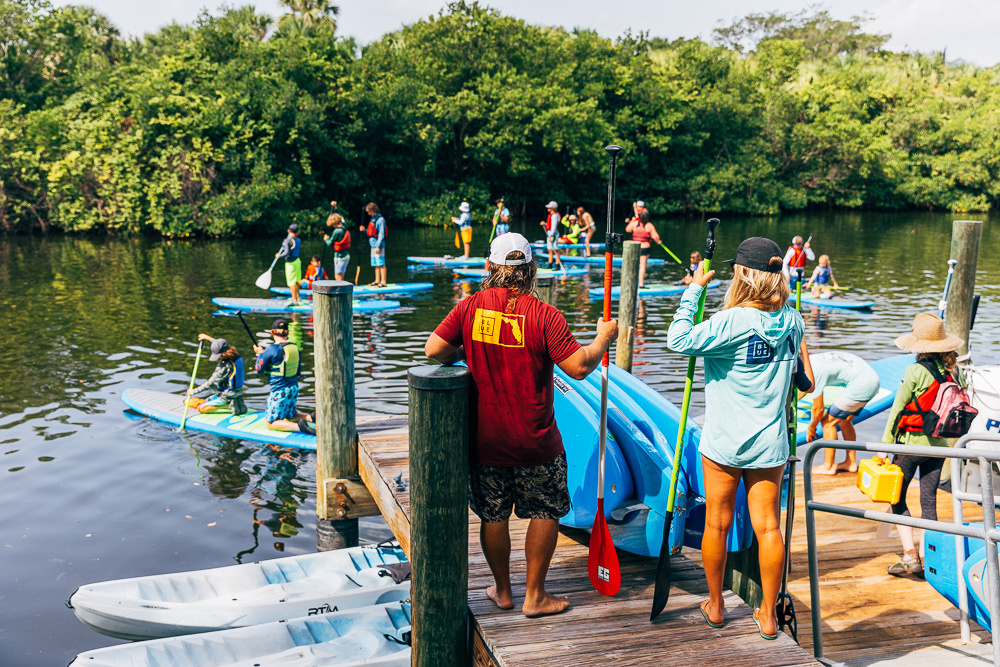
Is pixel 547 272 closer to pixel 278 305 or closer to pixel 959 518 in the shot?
pixel 278 305

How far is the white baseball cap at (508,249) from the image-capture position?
3611 mm

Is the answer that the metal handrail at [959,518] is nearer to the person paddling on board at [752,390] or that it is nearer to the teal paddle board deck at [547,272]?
the person paddling on board at [752,390]

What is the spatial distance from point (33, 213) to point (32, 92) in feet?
29.3

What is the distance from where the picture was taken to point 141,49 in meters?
43.2

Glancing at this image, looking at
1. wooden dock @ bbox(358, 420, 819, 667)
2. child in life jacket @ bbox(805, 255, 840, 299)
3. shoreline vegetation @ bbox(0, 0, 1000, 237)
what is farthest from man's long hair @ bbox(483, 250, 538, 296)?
shoreline vegetation @ bbox(0, 0, 1000, 237)

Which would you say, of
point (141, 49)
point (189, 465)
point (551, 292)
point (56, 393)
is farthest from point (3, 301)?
point (141, 49)

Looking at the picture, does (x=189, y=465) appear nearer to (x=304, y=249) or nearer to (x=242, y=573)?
(x=242, y=573)

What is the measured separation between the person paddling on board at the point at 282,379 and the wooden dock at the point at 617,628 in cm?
517

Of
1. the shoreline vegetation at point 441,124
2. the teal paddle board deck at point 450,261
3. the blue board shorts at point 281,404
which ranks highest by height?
the shoreline vegetation at point 441,124

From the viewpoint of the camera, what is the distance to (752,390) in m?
3.60

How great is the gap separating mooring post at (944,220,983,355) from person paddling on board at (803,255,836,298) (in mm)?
10597

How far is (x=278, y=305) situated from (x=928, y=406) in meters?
14.1

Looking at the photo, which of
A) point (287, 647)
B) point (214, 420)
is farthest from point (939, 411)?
point (214, 420)

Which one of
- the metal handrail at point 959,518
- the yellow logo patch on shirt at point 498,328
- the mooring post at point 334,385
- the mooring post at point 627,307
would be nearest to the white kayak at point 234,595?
the mooring post at point 334,385
